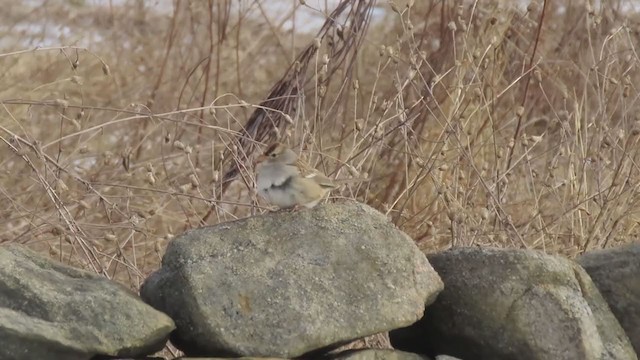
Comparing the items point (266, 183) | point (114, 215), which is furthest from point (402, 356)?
point (114, 215)

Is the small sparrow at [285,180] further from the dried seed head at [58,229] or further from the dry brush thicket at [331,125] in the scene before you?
the dried seed head at [58,229]

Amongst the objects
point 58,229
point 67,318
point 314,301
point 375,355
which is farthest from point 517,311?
point 58,229

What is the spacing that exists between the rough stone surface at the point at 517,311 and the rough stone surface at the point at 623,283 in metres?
0.17

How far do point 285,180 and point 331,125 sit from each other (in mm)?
2715

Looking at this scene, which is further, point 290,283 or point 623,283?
point 623,283

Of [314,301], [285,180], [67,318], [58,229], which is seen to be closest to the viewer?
[67,318]

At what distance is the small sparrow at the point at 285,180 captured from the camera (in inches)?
147

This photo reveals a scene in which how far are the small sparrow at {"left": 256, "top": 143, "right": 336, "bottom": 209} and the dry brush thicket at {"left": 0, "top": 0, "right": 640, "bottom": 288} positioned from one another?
0.33 metres

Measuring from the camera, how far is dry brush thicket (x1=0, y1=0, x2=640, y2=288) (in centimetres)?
480

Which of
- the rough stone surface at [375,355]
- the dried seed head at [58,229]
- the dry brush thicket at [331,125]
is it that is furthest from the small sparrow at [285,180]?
the dried seed head at [58,229]

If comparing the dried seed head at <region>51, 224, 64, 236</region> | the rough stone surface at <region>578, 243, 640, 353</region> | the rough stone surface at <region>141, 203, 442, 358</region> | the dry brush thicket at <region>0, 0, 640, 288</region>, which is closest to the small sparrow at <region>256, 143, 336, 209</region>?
the rough stone surface at <region>141, 203, 442, 358</region>

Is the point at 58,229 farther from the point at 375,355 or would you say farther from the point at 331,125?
the point at 331,125

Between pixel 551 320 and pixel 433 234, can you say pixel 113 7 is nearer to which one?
pixel 433 234

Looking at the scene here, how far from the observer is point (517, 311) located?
12.7 ft
